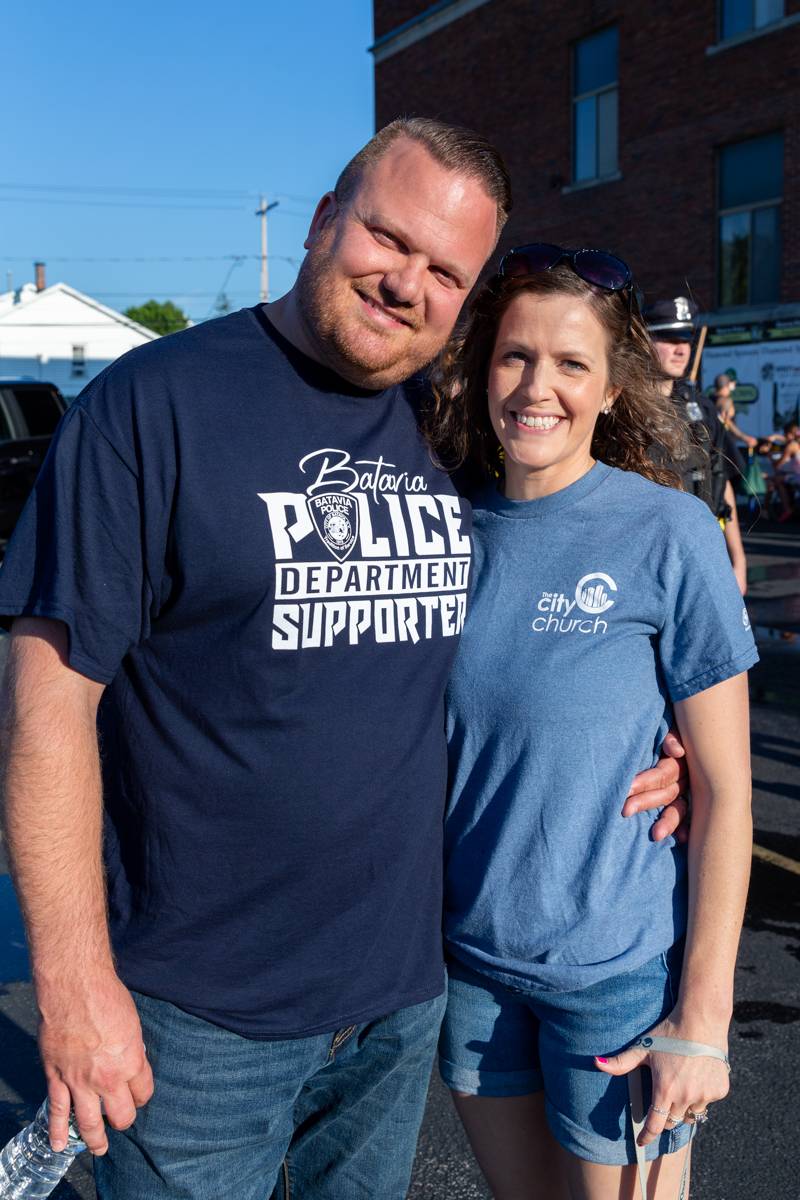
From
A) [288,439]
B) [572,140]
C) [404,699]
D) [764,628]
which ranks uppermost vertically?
[572,140]

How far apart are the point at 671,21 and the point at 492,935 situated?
1892 cm

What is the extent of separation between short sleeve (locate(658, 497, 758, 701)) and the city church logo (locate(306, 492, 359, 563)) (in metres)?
0.53

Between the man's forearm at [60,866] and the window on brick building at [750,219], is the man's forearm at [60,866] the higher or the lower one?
the lower one

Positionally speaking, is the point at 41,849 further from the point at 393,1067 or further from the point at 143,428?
the point at 393,1067

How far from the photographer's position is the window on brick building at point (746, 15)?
1641 cm

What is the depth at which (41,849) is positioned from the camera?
1.61 m

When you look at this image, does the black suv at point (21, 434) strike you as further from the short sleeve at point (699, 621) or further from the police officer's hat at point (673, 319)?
the short sleeve at point (699, 621)

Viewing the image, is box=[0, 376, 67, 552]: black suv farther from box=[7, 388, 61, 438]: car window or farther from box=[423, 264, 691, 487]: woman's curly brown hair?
box=[423, 264, 691, 487]: woman's curly brown hair

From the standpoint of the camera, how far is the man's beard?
186cm

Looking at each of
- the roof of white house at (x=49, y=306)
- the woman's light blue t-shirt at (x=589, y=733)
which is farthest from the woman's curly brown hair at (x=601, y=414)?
the roof of white house at (x=49, y=306)

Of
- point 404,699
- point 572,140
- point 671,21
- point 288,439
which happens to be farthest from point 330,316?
point 572,140

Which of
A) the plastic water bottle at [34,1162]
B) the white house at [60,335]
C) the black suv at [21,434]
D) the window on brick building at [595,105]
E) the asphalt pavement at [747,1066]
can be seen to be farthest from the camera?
the white house at [60,335]

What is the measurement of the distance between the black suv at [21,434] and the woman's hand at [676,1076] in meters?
11.9

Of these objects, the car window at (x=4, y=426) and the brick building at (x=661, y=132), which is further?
the brick building at (x=661, y=132)
